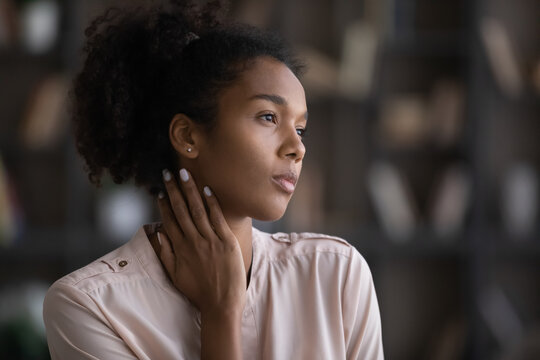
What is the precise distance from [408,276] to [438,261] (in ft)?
0.60

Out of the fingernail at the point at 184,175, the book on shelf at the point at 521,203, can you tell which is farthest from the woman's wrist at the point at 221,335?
the book on shelf at the point at 521,203

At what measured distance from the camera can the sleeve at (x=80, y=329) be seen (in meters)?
1.22

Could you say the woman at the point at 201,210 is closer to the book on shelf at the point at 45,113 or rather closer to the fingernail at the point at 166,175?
the fingernail at the point at 166,175

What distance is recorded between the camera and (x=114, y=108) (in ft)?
4.32

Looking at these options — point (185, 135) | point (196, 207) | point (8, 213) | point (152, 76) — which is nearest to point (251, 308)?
point (196, 207)

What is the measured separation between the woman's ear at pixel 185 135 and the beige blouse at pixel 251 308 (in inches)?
7.5

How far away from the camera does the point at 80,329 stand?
1219 millimetres

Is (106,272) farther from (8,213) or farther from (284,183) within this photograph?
(8,213)

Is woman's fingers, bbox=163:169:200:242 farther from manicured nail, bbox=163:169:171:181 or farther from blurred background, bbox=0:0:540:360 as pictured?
blurred background, bbox=0:0:540:360

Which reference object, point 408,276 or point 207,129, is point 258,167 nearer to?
point 207,129

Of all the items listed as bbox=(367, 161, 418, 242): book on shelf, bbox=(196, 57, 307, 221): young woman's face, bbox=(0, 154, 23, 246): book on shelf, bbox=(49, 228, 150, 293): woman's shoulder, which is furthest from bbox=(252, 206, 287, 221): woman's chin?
bbox=(0, 154, 23, 246): book on shelf

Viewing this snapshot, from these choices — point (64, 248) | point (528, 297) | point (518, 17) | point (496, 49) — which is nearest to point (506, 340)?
point (528, 297)

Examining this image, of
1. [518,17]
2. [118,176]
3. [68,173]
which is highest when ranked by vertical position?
[518,17]

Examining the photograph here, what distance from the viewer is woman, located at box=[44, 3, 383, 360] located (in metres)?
1.25
